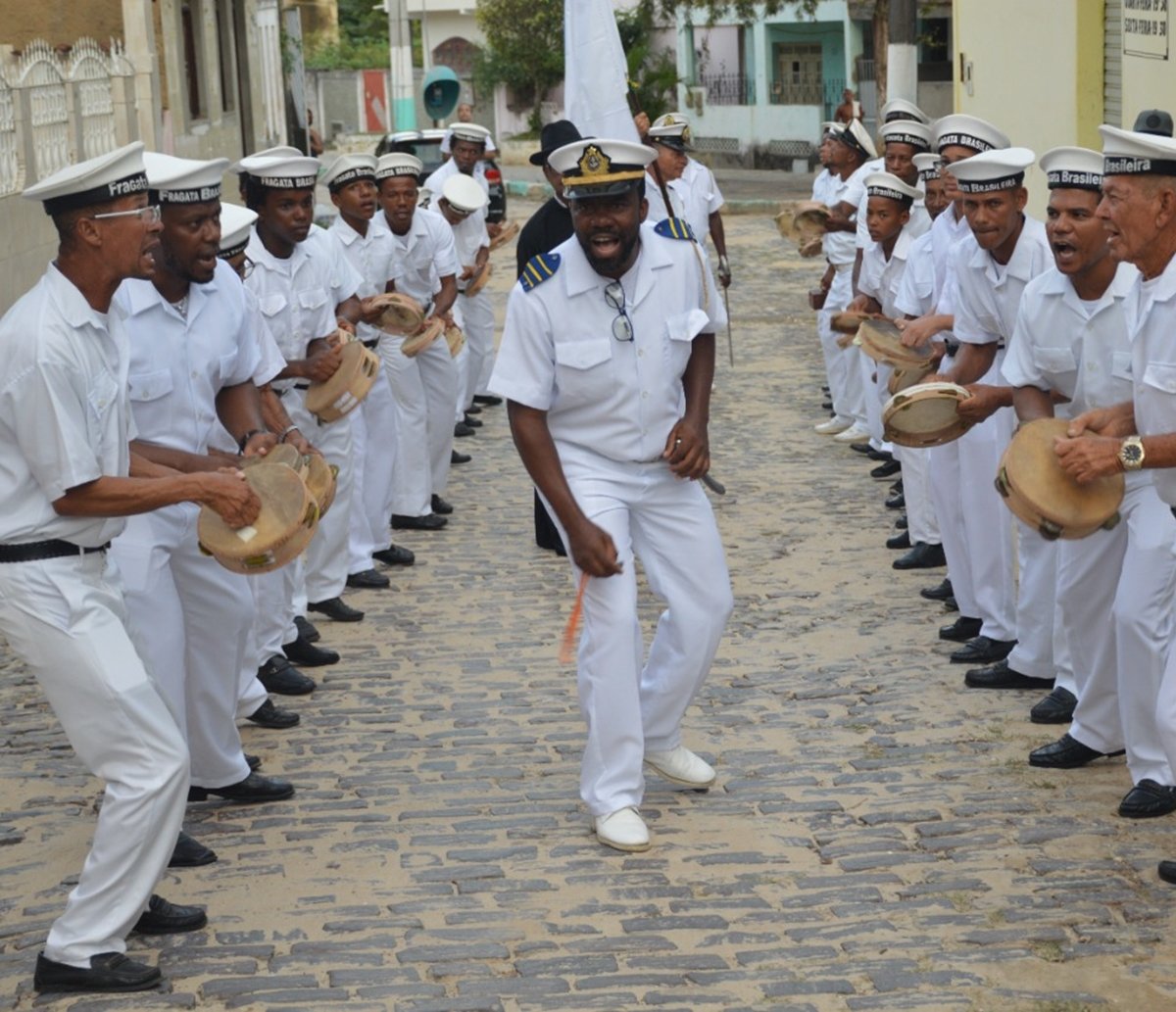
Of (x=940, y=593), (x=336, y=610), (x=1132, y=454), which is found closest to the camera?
(x=1132, y=454)

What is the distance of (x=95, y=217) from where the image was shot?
5.59 meters

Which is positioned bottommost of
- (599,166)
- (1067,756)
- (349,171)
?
(1067,756)

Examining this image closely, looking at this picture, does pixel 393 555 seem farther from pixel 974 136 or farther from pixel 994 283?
pixel 994 283

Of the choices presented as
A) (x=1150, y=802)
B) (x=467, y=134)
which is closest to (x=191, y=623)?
(x=1150, y=802)

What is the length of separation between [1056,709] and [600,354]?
2620 millimetres

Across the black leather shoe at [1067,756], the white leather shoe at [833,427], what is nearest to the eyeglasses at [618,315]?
the black leather shoe at [1067,756]

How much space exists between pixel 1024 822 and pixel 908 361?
321 cm

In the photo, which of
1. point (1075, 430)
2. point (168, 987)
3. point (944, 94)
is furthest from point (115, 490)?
point (944, 94)

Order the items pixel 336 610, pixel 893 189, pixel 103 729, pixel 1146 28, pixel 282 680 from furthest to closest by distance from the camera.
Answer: pixel 1146 28, pixel 893 189, pixel 336 610, pixel 282 680, pixel 103 729

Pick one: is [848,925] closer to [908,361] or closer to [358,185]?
[908,361]

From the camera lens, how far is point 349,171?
11.0 metres

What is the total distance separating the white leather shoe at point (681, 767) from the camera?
7211 millimetres

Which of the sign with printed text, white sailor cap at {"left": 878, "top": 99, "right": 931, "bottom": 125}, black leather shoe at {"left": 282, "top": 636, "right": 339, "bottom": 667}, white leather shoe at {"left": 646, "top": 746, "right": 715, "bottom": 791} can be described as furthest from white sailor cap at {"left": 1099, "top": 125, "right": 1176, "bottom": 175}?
white sailor cap at {"left": 878, "top": 99, "right": 931, "bottom": 125}

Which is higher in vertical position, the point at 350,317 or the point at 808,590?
the point at 350,317
